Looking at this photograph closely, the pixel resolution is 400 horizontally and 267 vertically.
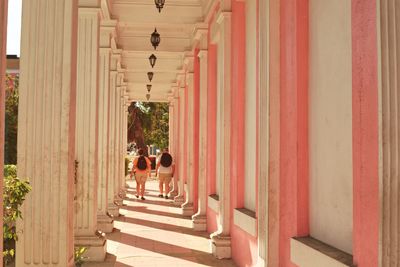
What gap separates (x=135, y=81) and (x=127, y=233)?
12242mm

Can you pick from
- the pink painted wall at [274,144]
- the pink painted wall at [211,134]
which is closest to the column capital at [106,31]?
the pink painted wall at [211,134]

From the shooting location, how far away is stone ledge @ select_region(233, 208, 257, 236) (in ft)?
22.1

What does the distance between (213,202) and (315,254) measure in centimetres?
599

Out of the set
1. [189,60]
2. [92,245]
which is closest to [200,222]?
[92,245]

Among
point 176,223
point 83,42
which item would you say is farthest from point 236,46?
point 176,223

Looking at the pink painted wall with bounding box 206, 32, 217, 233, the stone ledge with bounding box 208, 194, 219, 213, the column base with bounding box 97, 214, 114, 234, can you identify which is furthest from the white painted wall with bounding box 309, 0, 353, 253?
the column base with bounding box 97, 214, 114, 234

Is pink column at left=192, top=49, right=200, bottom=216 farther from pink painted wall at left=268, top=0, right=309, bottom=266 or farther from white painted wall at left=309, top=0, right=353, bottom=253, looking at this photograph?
white painted wall at left=309, top=0, right=353, bottom=253

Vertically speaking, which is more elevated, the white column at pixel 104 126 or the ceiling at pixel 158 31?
the ceiling at pixel 158 31

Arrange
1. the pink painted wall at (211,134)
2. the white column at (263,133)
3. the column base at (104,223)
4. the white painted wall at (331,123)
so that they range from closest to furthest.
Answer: the white painted wall at (331,123) < the white column at (263,133) < the pink painted wall at (211,134) < the column base at (104,223)

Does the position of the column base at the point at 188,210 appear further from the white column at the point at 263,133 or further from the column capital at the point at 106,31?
the white column at the point at 263,133

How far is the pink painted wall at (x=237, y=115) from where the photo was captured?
802 cm

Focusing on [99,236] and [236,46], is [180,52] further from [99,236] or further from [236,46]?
[99,236]

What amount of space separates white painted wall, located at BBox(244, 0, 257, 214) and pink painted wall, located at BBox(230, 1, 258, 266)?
0.17 metres
